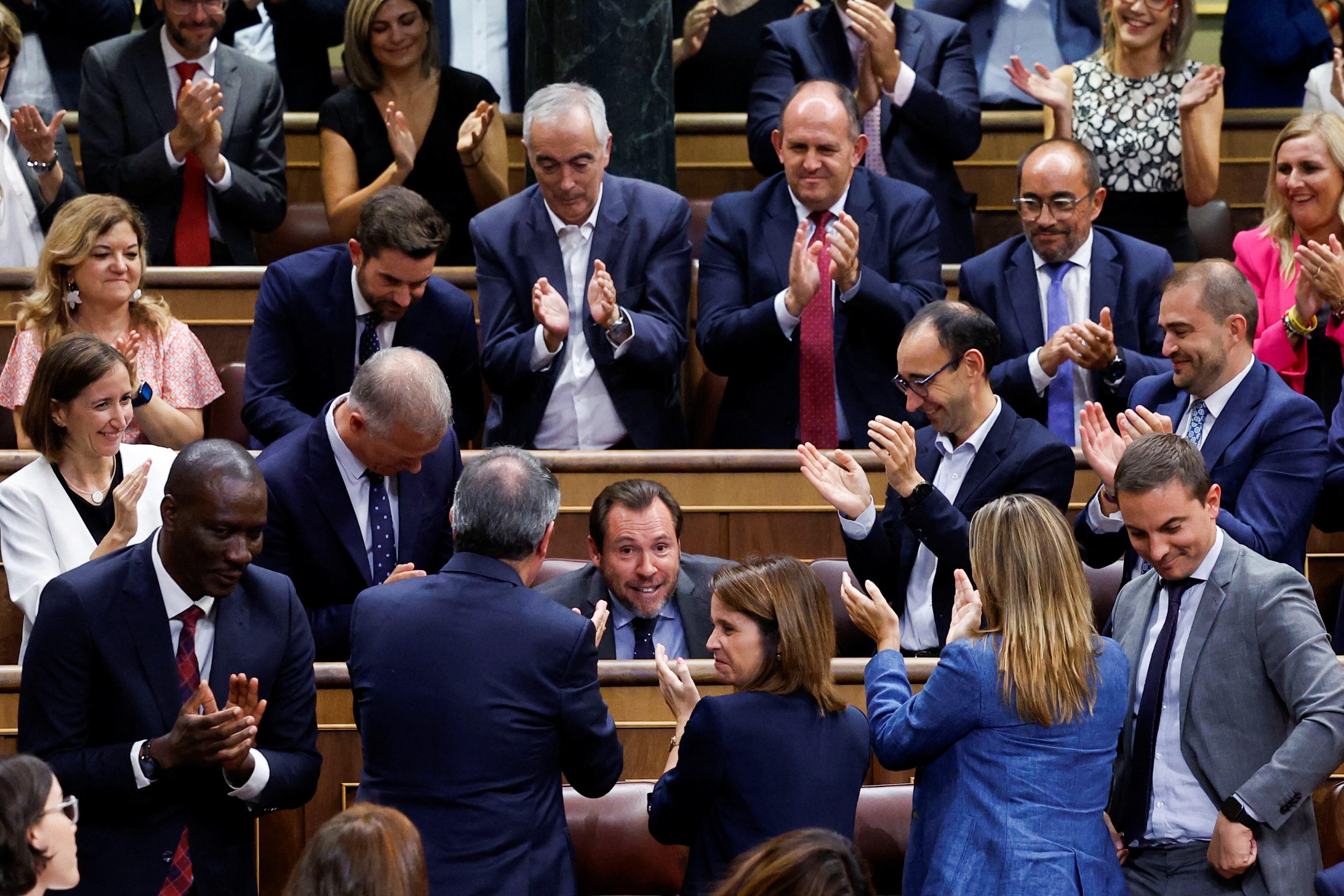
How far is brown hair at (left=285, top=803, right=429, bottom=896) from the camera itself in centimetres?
173

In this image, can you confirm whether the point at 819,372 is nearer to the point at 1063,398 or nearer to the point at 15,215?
the point at 1063,398

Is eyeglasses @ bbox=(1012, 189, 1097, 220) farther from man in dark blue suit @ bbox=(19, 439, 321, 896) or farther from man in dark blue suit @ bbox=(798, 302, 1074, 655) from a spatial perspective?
man in dark blue suit @ bbox=(19, 439, 321, 896)

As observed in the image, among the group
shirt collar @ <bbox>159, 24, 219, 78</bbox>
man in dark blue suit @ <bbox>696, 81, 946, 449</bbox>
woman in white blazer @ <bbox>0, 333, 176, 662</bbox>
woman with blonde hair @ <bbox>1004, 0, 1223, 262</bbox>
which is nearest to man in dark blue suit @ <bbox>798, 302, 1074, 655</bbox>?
→ man in dark blue suit @ <bbox>696, 81, 946, 449</bbox>

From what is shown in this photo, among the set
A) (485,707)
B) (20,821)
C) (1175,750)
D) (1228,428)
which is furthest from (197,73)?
(1175,750)

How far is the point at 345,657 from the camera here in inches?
119

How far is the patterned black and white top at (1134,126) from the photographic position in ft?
14.1

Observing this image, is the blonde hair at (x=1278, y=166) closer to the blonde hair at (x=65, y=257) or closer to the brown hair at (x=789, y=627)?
the brown hair at (x=789, y=627)

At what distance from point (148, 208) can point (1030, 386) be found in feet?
7.79

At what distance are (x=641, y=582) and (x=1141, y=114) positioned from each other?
2.11 meters

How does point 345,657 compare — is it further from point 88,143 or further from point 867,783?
point 88,143

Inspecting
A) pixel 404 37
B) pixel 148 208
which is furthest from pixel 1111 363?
pixel 148 208

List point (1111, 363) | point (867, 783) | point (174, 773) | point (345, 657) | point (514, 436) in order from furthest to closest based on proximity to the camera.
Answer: point (514, 436) → point (1111, 363) → point (345, 657) → point (867, 783) → point (174, 773)

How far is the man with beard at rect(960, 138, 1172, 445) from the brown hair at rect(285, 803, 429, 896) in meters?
2.21

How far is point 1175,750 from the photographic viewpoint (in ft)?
8.21
